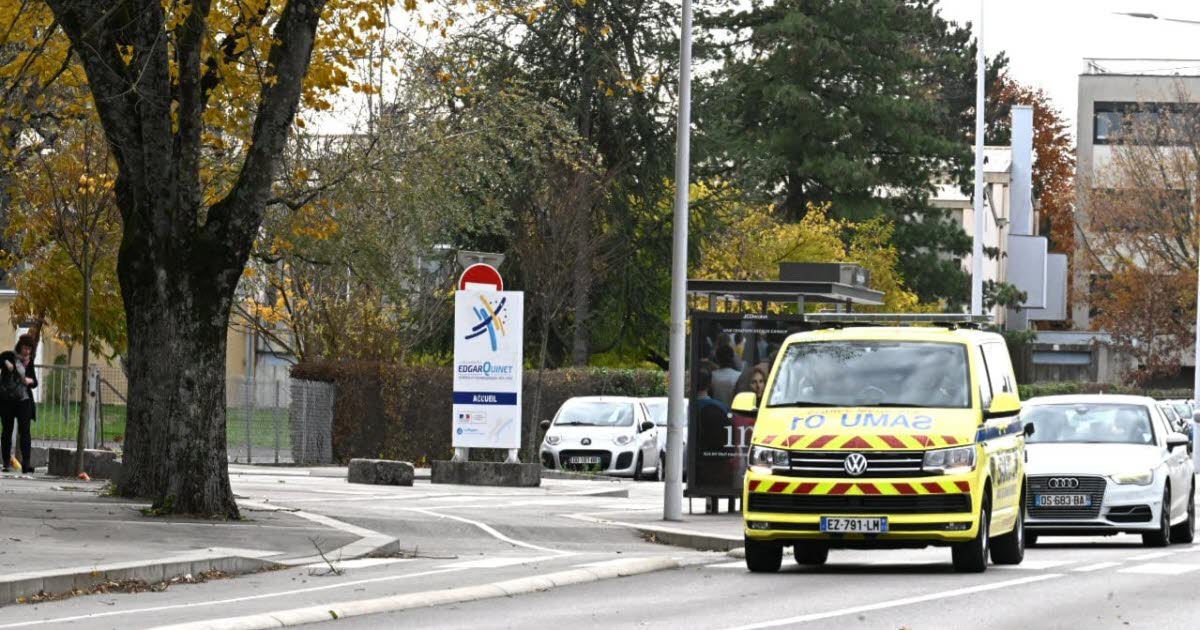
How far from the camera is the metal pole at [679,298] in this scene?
72.9ft

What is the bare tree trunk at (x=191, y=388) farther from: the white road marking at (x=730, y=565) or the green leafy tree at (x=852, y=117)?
the green leafy tree at (x=852, y=117)

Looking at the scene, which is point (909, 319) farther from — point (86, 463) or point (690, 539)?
point (86, 463)

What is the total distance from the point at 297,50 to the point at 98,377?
20.5m

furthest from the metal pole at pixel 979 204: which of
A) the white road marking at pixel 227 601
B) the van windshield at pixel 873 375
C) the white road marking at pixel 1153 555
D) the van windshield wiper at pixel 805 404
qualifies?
the white road marking at pixel 227 601

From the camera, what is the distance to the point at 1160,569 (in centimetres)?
1827

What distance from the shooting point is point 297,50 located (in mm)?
19109

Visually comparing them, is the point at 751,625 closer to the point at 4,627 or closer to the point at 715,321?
the point at 4,627

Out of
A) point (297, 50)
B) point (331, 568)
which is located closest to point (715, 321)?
point (297, 50)

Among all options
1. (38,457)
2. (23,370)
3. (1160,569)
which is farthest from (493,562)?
(38,457)

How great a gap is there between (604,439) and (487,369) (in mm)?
7829

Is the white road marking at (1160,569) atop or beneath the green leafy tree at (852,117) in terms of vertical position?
beneath

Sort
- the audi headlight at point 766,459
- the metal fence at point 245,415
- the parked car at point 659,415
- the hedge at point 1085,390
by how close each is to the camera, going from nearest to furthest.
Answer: the audi headlight at point 766,459, the metal fence at point 245,415, the parked car at point 659,415, the hedge at point 1085,390

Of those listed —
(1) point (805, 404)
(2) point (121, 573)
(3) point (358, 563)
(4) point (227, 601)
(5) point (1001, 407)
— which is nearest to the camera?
(4) point (227, 601)

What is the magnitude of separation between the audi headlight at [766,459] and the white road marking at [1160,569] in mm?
3459
